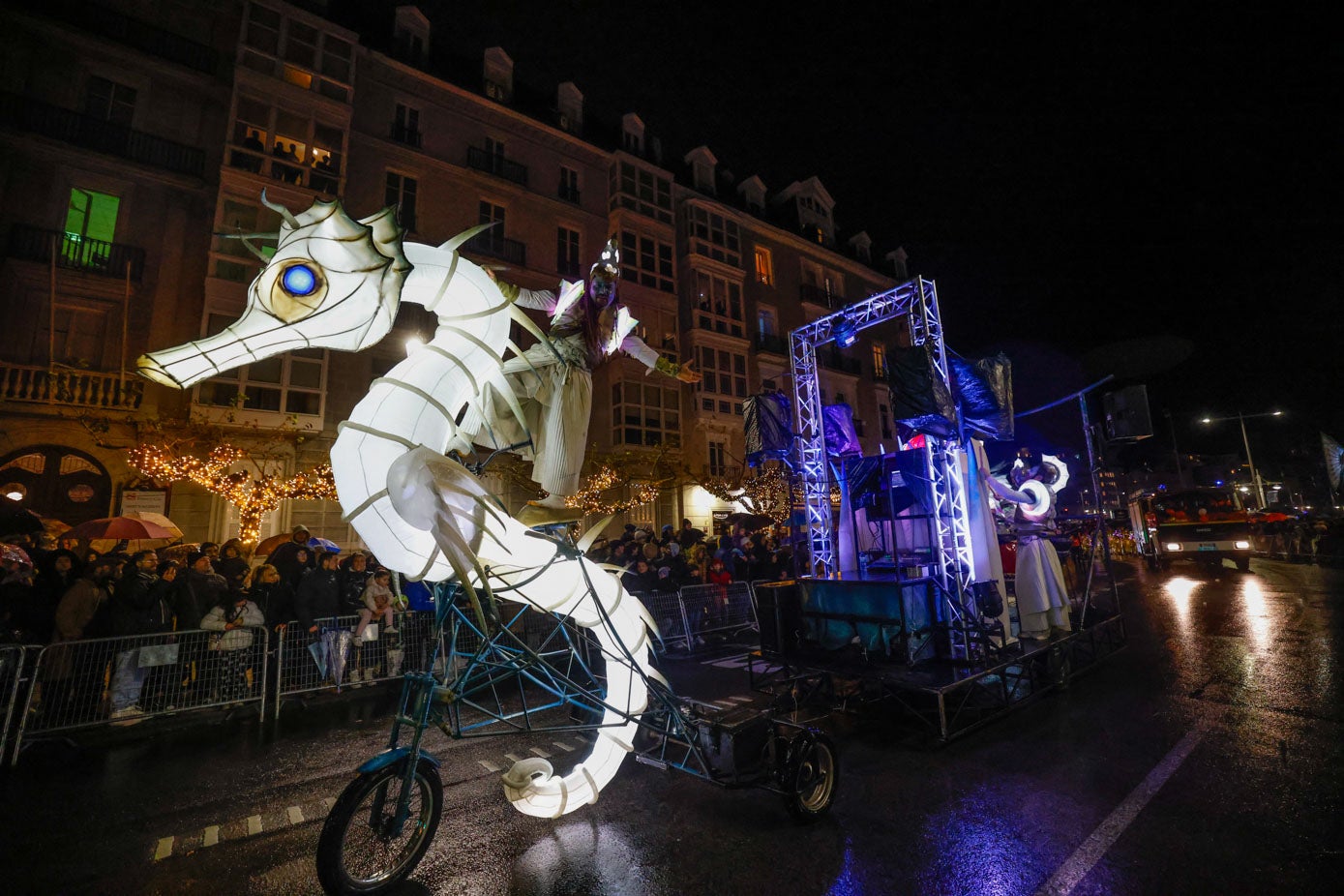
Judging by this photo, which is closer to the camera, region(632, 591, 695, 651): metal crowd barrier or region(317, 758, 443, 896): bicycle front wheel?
region(317, 758, 443, 896): bicycle front wheel

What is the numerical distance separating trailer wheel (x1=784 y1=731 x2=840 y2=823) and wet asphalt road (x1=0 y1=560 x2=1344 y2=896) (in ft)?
0.47

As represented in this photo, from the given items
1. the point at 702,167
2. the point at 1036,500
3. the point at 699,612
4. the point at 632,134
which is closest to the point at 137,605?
the point at 699,612

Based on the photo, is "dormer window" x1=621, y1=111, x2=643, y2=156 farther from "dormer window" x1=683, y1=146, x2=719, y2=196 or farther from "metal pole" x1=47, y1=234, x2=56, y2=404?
"metal pole" x1=47, y1=234, x2=56, y2=404

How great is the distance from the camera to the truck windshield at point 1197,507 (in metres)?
20.6

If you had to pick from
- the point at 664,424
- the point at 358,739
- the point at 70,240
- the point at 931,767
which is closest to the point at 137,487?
the point at 70,240

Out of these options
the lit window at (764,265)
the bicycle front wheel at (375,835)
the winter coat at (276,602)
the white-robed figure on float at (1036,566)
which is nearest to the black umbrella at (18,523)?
the winter coat at (276,602)

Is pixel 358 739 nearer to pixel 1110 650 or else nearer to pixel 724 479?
pixel 1110 650

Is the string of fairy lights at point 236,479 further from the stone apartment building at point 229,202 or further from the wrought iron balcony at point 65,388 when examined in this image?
the wrought iron balcony at point 65,388

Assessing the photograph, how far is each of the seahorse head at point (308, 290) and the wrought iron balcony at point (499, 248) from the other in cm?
1813

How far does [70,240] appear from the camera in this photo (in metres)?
14.6

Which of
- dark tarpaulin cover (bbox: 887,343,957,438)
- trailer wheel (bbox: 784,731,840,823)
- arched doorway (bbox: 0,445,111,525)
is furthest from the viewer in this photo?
arched doorway (bbox: 0,445,111,525)

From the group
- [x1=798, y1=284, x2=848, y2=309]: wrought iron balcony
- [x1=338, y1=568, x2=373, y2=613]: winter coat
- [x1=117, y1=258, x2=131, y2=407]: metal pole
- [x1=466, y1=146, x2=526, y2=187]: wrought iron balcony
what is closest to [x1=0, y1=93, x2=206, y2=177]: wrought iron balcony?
[x1=117, y1=258, x2=131, y2=407]: metal pole

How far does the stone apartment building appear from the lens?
46.0 feet

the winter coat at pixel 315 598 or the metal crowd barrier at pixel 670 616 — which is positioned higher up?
the winter coat at pixel 315 598
